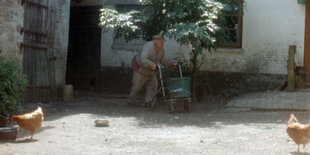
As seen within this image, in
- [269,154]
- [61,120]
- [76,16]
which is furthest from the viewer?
[76,16]

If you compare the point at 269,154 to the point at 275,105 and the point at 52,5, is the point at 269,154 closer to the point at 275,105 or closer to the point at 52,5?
the point at 275,105

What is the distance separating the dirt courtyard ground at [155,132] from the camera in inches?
269

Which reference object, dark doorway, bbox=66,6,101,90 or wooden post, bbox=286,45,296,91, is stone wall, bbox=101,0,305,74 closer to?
wooden post, bbox=286,45,296,91

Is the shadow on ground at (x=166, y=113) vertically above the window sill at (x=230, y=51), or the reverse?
the window sill at (x=230, y=51)

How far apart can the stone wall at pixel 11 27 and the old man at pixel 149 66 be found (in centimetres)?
291

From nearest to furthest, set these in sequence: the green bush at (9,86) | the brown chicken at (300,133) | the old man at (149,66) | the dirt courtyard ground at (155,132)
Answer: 1. the brown chicken at (300,133)
2. the dirt courtyard ground at (155,132)
3. the green bush at (9,86)
4. the old man at (149,66)

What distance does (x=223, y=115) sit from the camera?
10695 millimetres

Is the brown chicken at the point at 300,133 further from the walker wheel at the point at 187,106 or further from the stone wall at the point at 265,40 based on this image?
the stone wall at the point at 265,40

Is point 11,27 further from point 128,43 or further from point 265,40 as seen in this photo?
point 265,40

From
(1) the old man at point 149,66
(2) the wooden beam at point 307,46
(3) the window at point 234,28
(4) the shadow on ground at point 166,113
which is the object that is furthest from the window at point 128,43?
(2) the wooden beam at point 307,46

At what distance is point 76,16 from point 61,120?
740 cm

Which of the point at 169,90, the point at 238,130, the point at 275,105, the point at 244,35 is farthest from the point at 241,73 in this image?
the point at 238,130

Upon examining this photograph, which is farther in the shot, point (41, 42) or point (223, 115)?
point (41, 42)

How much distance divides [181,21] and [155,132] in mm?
3753
